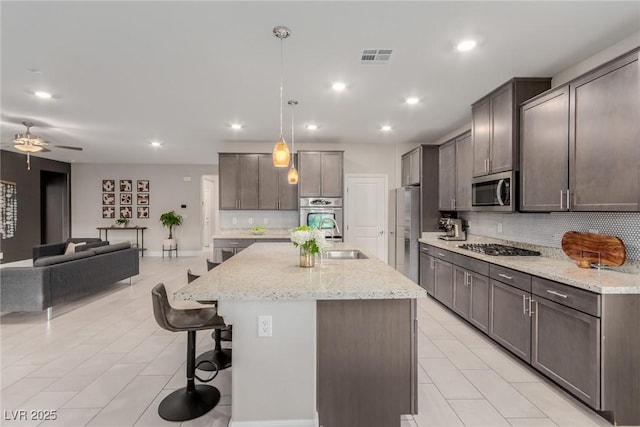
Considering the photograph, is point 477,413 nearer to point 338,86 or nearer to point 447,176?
point 338,86

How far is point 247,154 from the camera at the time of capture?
5.86m

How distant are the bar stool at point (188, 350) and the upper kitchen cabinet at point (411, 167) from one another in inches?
160

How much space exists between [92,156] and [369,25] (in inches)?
314

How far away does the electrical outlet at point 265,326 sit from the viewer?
5.96ft

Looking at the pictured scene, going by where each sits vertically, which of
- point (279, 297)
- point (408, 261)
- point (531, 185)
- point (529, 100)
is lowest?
point (408, 261)

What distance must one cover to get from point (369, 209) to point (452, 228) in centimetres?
174

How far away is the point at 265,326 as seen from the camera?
5.97 feet

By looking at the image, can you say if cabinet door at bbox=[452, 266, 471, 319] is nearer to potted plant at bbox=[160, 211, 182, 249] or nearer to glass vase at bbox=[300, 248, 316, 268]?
glass vase at bbox=[300, 248, 316, 268]

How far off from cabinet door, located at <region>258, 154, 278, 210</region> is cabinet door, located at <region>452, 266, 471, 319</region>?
337 cm

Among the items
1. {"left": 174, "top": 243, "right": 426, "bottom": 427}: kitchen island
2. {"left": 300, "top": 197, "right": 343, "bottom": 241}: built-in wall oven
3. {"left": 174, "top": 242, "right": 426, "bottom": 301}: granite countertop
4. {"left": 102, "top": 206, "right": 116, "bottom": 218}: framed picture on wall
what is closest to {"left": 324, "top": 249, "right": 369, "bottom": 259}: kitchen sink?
{"left": 174, "top": 242, "right": 426, "bottom": 301}: granite countertop

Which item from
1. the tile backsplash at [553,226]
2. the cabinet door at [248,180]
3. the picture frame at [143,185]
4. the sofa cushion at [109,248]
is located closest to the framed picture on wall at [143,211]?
the picture frame at [143,185]

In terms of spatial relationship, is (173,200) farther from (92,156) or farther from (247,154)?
(247,154)

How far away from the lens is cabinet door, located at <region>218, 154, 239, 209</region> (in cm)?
583

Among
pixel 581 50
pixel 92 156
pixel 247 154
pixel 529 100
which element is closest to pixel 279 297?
pixel 529 100
